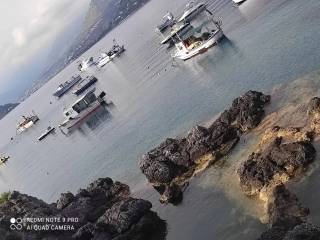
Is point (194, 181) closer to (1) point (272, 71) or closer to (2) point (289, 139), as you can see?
(2) point (289, 139)

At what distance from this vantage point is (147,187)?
5784 cm

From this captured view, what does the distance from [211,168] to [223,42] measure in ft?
Answer: 183

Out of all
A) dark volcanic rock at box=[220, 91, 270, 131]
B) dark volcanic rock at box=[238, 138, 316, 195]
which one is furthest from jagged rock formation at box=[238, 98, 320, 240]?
dark volcanic rock at box=[220, 91, 270, 131]

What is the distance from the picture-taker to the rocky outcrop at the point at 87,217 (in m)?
46.5

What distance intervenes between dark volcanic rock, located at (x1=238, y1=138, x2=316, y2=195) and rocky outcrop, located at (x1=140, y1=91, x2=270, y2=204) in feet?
29.7

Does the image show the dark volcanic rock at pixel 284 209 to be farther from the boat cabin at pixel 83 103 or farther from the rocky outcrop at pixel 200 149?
the boat cabin at pixel 83 103

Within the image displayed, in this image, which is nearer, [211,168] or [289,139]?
[289,139]

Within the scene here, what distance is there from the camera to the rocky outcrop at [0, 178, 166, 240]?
1829 inches

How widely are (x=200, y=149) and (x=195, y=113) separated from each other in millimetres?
19231

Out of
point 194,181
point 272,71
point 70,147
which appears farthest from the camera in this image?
point 70,147

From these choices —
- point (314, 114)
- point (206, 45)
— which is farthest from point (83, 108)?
point (314, 114)

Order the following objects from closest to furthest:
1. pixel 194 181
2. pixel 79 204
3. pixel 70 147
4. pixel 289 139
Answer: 1. pixel 289 139
2. pixel 194 181
3. pixel 79 204
4. pixel 70 147

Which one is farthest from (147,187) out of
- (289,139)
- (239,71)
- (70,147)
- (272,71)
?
(70,147)

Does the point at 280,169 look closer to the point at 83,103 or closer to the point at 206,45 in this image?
the point at 206,45
